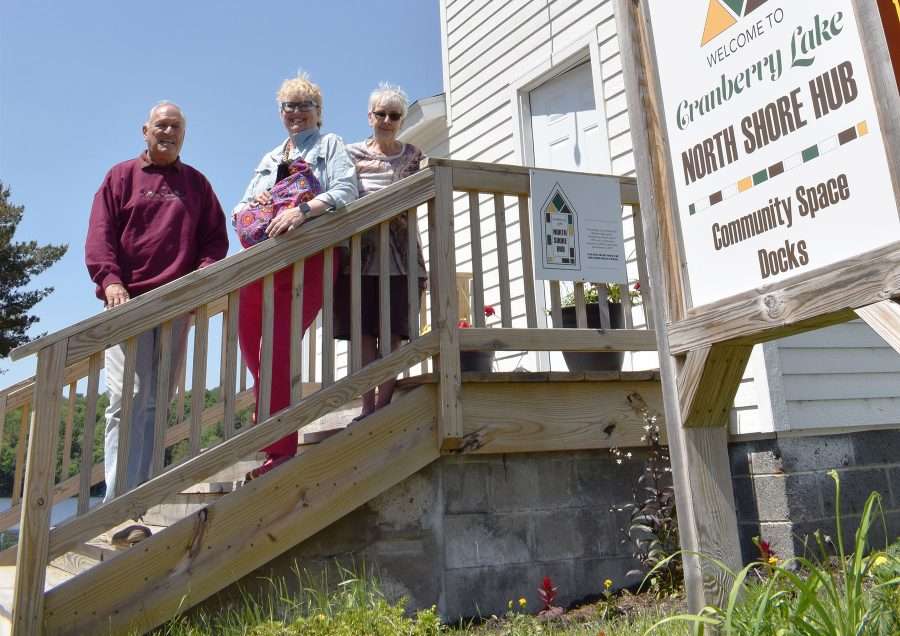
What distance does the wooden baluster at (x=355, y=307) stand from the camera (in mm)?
3312

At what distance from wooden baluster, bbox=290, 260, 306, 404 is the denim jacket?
33 centimetres

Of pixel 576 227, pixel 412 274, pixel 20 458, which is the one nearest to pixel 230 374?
pixel 412 274

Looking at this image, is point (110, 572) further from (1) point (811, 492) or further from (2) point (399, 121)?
(1) point (811, 492)

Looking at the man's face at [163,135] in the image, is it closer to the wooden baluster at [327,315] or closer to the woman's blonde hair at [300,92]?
the woman's blonde hair at [300,92]

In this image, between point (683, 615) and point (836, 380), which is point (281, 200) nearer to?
point (683, 615)

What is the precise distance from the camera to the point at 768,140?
1.86 m

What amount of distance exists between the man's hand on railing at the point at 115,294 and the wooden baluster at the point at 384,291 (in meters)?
1.04

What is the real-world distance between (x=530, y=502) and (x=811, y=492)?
1.46 m

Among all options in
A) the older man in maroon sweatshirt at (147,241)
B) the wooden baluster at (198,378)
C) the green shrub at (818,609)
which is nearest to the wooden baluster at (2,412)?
the older man in maroon sweatshirt at (147,241)

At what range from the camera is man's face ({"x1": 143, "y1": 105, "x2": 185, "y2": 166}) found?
3383 millimetres

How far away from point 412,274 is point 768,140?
192 cm

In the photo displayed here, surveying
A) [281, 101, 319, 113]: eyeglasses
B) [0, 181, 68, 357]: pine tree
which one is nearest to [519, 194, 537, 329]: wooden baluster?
[281, 101, 319, 113]: eyeglasses

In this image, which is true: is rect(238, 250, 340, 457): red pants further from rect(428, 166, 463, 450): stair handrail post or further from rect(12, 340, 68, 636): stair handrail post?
rect(12, 340, 68, 636): stair handrail post

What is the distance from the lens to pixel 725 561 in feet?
7.00
